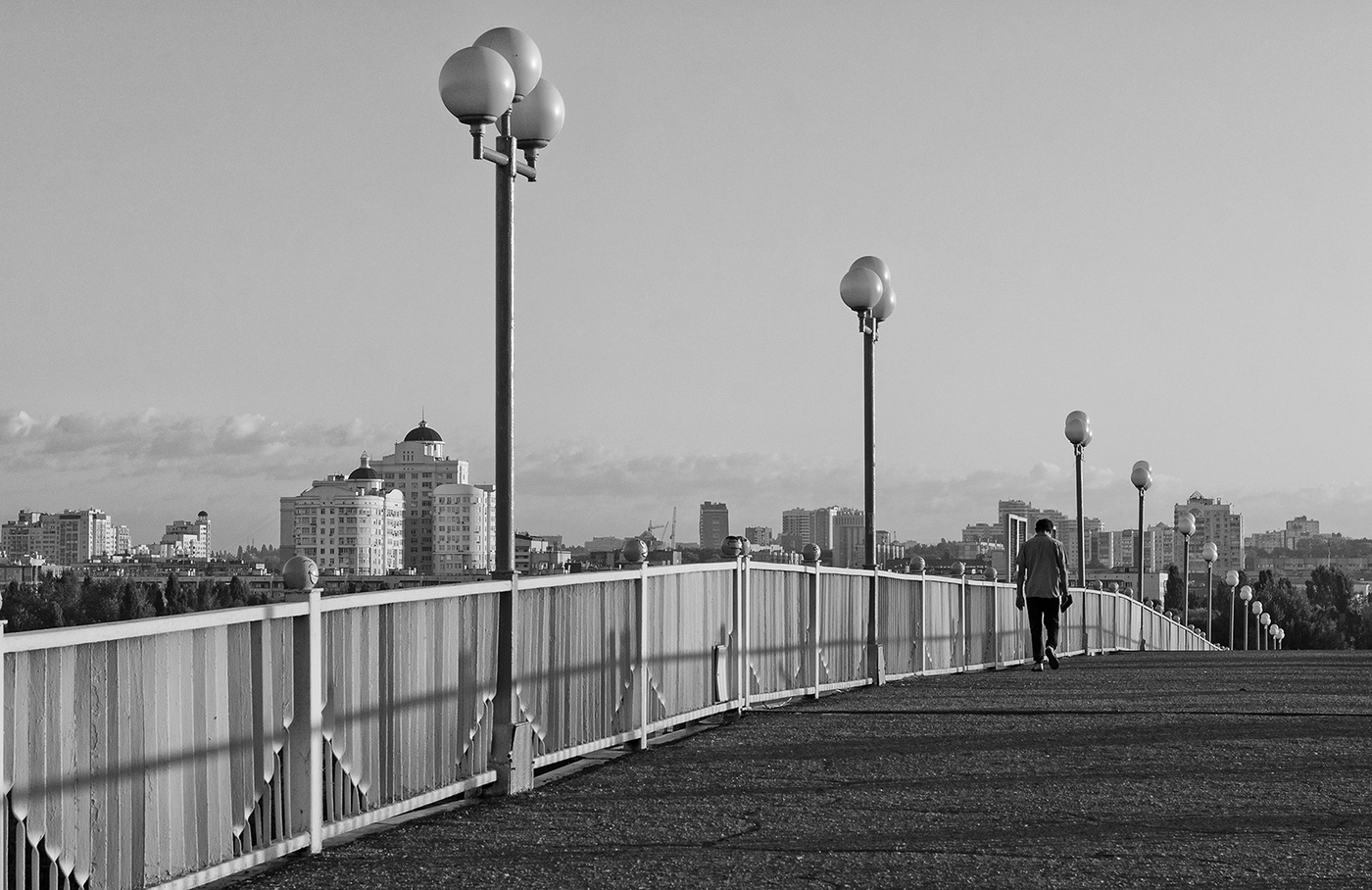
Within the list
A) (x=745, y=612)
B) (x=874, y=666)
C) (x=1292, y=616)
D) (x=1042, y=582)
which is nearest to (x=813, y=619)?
(x=745, y=612)

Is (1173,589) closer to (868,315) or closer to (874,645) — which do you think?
(868,315)

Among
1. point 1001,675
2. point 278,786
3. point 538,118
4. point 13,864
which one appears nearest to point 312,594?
point 278,786

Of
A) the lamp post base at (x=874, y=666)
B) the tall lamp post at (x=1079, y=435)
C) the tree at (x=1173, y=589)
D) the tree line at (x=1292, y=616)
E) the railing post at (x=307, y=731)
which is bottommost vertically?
the tree line at (x=1292, y=616)

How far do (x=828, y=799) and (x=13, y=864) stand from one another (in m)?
4.11

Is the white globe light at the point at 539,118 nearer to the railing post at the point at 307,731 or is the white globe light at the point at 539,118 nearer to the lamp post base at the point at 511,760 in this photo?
the lamp post base at the point at 511,760

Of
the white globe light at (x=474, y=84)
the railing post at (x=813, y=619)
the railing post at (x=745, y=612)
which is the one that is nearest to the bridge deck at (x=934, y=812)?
the railing post at (x=745, y=612)

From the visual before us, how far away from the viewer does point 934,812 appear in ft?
25.9

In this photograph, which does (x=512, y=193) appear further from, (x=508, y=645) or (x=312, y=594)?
(x=312, y=594)

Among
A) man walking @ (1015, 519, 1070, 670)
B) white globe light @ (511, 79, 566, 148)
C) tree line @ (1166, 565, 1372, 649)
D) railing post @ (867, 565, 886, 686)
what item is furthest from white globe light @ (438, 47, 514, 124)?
tree line @ (1166, 565, 1372, 649)

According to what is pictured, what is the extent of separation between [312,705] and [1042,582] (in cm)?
1268

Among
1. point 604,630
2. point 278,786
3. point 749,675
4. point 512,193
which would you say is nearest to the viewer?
point 278,786

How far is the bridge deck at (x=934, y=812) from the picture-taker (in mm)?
6484

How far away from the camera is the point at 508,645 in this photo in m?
8.75

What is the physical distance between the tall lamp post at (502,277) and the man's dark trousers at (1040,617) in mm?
10445
